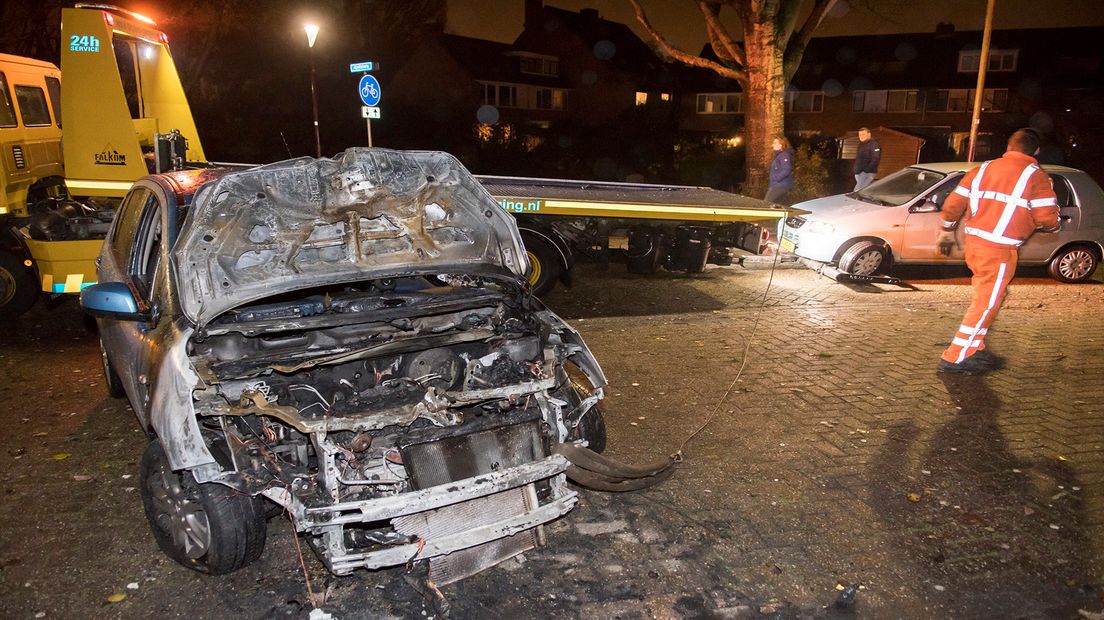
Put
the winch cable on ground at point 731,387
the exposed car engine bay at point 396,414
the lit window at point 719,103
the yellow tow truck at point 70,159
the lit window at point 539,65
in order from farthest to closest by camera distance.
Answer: the lit window at point 719,103, the lit window at point 539,65, the yellow tow truck at point 70,159, the winch cable on ground at point 731,387, the exposed car engine bay at point 396,414

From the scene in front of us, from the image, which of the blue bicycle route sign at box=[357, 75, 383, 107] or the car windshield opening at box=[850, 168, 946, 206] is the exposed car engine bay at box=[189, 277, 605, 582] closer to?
the car windshield opening at box=[850, 168, 946, 206]

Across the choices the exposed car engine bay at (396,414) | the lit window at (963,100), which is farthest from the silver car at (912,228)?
the lit window at (963,100)

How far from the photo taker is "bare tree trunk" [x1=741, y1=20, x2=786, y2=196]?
15.1 m

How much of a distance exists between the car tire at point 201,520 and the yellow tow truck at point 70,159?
4897 mm

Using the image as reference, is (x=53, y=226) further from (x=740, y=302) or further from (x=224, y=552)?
(x=740, y=302)

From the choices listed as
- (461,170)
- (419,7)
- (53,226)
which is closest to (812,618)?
(461,170)

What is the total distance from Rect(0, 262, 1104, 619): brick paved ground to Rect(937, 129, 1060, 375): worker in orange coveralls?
460mm

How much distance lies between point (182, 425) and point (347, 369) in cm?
89

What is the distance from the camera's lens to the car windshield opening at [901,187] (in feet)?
33.6

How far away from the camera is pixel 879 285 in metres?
10.2

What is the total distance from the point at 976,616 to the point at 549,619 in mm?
1933

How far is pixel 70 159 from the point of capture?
27.0ft

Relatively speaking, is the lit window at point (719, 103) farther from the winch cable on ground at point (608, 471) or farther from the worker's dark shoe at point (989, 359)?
the winch cable on ground at point (608, 471)

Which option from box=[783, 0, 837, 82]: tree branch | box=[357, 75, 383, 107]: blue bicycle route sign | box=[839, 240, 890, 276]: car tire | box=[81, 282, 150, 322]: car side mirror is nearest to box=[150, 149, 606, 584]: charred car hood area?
box=[81, 282, 150, 322]: car side mirror
